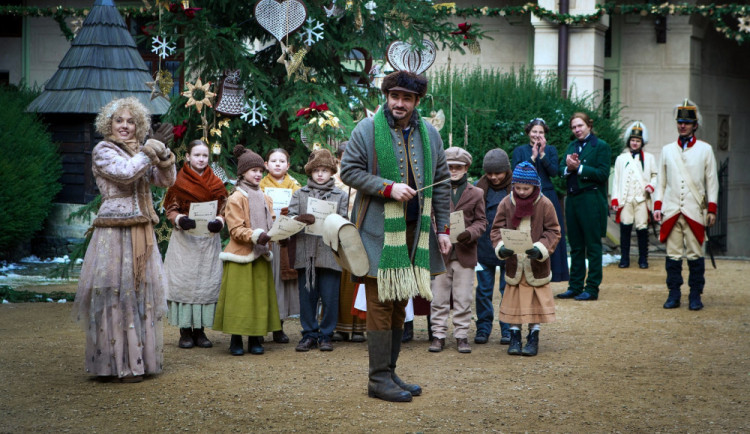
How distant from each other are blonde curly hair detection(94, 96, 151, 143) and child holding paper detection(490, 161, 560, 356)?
8.83 feet

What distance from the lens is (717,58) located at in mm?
18797

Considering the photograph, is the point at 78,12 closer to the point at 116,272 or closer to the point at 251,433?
the point at 116,272

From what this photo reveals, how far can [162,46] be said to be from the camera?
8.93 metres

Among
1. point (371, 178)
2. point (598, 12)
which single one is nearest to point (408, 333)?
point (371, 178)

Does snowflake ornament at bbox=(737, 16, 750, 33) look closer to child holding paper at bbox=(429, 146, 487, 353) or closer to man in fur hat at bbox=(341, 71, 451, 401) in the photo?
child holding paper at bbox=(429, 146, 487, 353)

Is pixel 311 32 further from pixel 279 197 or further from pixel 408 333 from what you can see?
pixel 408 333

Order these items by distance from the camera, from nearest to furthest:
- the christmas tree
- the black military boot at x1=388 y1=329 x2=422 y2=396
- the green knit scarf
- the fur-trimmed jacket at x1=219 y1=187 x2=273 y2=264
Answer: the green knit scarf, the black military boot at x1=388 y1=329 x2=422 y2=396, the fur-trimmed jacket at x1=219 y1=187 x2=273 y2=264, the christmas tree

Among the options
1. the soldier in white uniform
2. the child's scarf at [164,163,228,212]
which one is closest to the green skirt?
the child's scarf at [164,163,228,212]

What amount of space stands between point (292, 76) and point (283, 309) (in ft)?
8.73

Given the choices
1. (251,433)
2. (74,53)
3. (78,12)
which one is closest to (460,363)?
(251,433)

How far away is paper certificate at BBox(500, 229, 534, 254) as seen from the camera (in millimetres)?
7129

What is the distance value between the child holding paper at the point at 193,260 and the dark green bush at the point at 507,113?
6.24 meters

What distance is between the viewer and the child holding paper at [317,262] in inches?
296

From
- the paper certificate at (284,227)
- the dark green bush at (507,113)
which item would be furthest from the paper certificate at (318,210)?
the dark green bush at (507,113)
